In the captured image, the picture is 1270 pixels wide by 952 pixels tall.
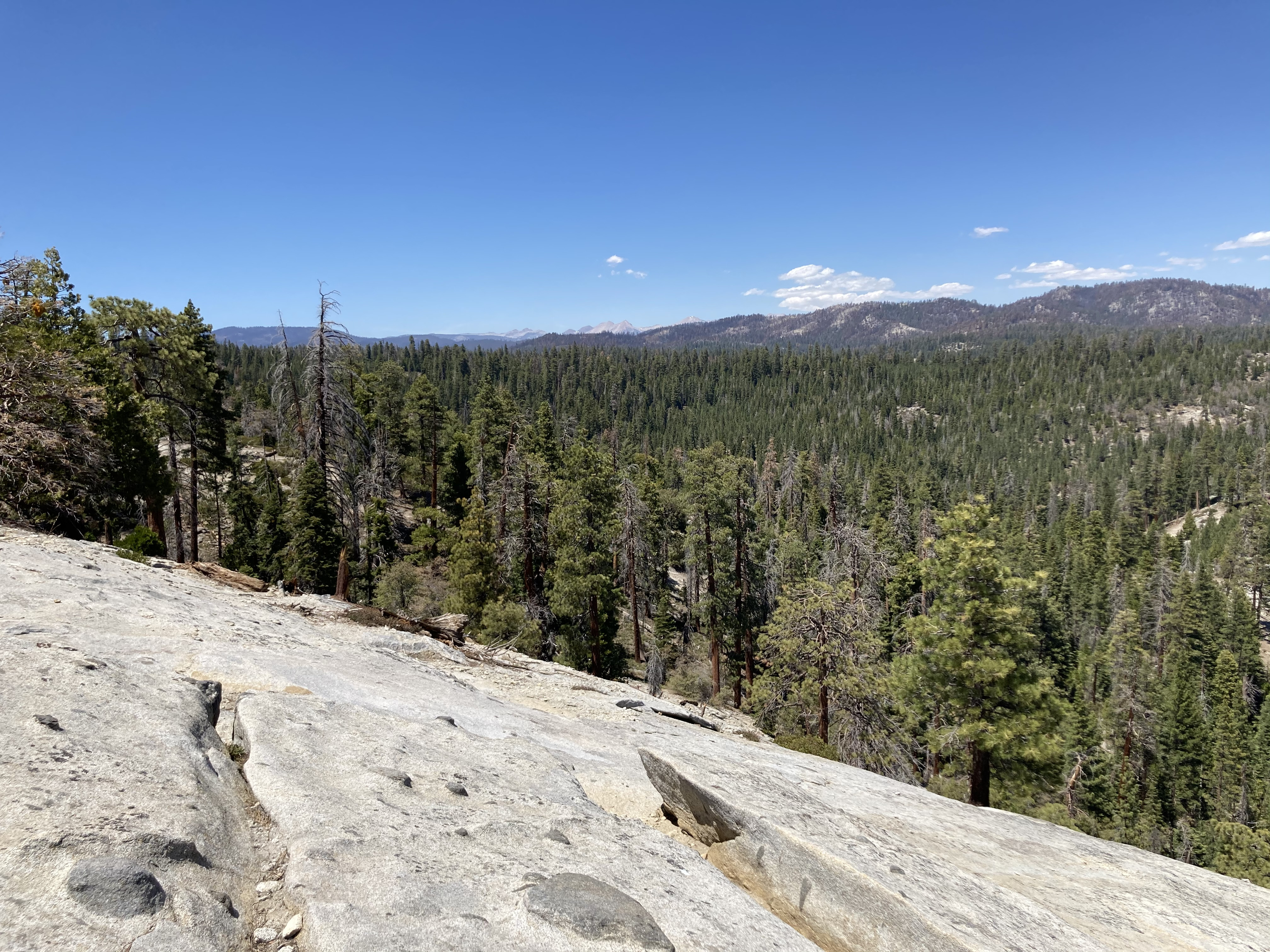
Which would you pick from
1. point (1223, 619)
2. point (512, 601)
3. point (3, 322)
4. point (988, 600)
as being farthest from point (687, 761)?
point (1223, 619)

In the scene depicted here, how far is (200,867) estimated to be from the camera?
14.2ft

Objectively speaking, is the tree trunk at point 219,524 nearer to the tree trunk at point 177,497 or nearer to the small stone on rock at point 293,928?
the tree trunk at point 177,497

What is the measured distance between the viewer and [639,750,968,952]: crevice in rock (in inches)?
202

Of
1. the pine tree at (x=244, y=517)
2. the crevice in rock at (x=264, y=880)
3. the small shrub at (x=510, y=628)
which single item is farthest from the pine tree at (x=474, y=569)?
the crevice in rock at (x=264, y=880)

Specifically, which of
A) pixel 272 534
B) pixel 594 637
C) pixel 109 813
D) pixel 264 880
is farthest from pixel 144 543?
pixel 272 534

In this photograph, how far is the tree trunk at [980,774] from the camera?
55.2 feet

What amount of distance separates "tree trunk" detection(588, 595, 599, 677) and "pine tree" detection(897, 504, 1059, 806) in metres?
12.0

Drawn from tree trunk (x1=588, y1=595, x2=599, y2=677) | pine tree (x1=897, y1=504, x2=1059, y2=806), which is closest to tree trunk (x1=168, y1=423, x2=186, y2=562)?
tree trunk (x1=588, y1=595, x2=599, y2=677)

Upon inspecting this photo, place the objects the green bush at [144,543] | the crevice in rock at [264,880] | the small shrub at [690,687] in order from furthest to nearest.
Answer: the small shrub at [690,687] < the green bush at [144,543] < the crevice in rock at [264,880]

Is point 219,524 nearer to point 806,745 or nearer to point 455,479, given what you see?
point 455,479

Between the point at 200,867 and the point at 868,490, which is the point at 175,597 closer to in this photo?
the point at 200,867

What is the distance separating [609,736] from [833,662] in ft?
43.7

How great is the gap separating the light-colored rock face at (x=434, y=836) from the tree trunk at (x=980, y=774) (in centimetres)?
868

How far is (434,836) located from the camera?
5.36 metres
